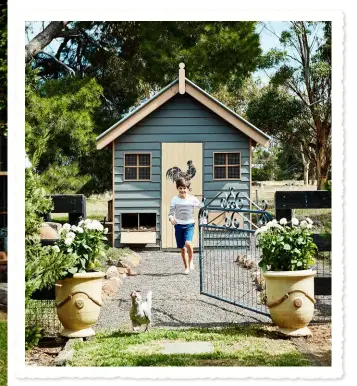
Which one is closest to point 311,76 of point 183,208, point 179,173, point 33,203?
point 179,173

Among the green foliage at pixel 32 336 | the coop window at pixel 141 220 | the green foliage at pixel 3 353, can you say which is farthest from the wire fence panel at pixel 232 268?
the green foliage at pixel 3 353

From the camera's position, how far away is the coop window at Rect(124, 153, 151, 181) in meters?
4.76

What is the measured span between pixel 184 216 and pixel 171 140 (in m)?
0.56

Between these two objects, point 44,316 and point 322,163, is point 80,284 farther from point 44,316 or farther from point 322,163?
point 322,163

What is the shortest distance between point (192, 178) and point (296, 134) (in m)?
0.82

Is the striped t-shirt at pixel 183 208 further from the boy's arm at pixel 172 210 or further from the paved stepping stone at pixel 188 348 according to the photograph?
the paved stepping stone at pixel 188 348

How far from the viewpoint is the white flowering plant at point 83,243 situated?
474cm

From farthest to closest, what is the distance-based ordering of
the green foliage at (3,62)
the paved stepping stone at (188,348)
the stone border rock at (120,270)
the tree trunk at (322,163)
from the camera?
the green foliage at (3,62)
the stone border rock at (120,270)
the tree trunk at (322,163)
the paved stepping stone at (188,348)

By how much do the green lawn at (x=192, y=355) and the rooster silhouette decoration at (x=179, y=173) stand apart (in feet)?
3.55

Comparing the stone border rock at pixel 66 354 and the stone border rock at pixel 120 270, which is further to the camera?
the stone border rock at pixel 120 270

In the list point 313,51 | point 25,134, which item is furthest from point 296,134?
point 25,134
